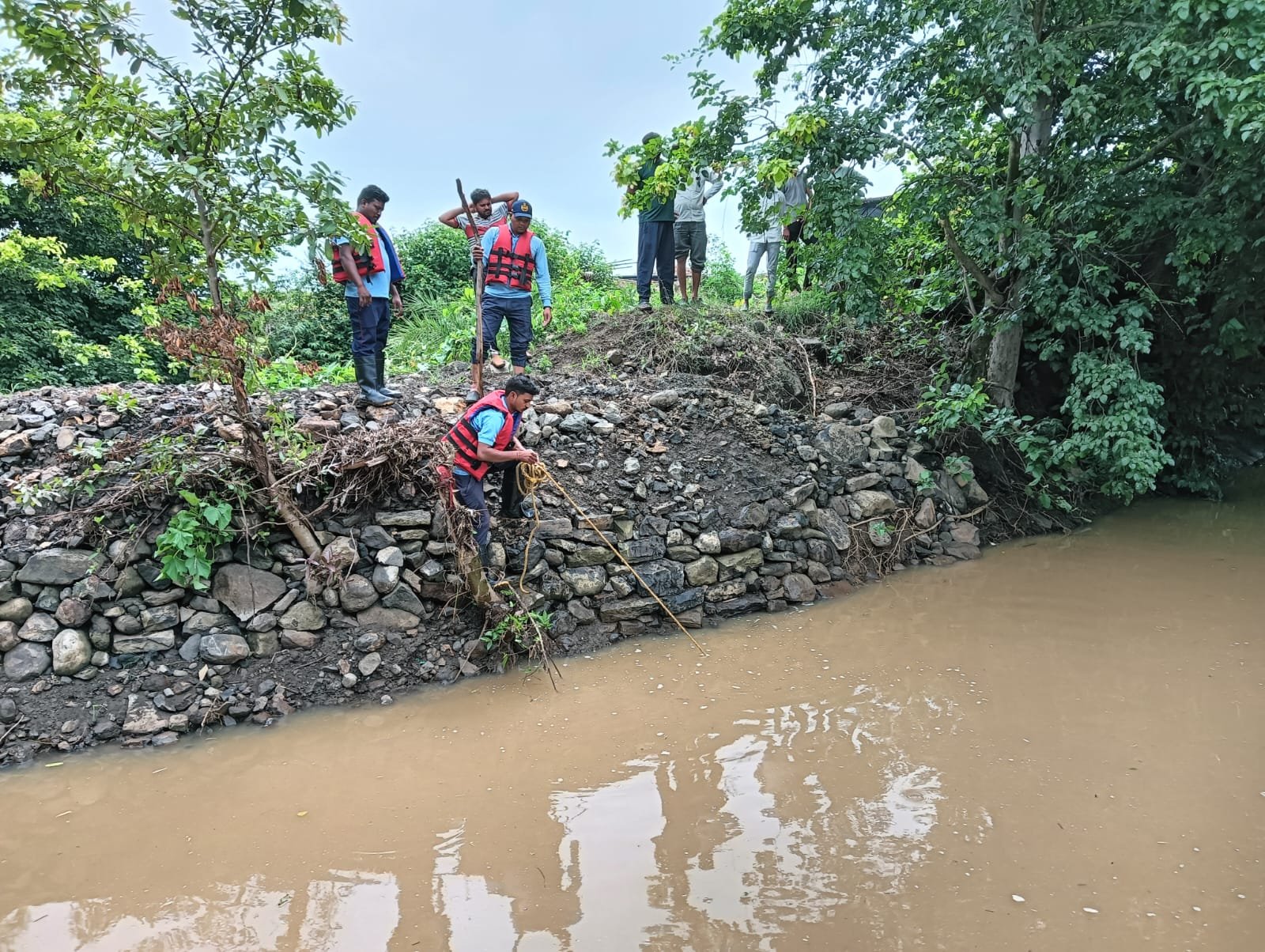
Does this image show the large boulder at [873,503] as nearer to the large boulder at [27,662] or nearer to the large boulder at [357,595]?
the large boulder at [357,595]

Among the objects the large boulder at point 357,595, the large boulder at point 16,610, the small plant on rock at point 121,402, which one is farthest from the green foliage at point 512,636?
the small plant on rock at point 121,402

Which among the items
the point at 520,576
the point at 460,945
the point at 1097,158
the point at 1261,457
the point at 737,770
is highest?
the point at 1097,158

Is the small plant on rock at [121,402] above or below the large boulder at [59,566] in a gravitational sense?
Answer: above

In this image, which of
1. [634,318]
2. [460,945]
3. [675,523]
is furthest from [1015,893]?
[634,318]

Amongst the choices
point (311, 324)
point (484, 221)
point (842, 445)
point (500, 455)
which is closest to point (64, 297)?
point (311, 324)

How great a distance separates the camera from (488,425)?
472 cm

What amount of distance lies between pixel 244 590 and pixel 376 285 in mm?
2411

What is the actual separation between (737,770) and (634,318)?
5624 mm

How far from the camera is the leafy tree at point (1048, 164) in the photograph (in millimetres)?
5531

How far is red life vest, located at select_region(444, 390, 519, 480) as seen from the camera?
186 inches

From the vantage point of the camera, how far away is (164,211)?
13.6 feet

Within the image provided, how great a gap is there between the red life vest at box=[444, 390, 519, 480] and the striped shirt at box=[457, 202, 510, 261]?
58.5 inches

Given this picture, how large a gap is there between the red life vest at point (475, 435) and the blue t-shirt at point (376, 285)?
141cm

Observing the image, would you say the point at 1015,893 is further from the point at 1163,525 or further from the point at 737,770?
the point at 1163,525
